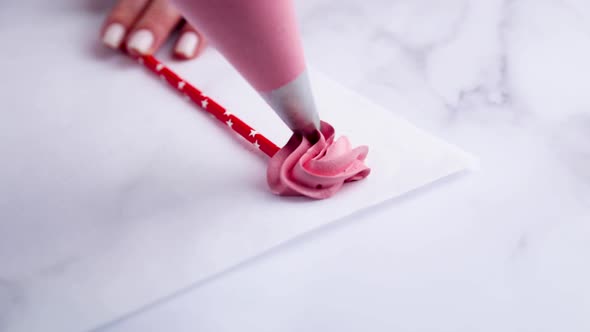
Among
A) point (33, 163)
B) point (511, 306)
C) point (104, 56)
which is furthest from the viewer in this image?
point (104, 56)

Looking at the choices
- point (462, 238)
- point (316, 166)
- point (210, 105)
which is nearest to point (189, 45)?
point (210, 105)

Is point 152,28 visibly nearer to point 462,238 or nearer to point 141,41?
point 141,41

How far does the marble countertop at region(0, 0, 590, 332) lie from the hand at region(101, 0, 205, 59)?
17 centimetres

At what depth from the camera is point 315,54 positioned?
65 cm

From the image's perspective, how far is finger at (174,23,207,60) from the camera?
0.66m

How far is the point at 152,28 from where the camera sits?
67 cm

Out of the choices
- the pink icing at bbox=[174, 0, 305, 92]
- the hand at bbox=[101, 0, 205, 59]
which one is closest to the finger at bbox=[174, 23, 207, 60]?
the hand at bbox=[101, 0, 205, 59]

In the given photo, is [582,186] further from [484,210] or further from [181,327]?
[181,327]

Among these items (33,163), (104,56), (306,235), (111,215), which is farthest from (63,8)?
(306,235)

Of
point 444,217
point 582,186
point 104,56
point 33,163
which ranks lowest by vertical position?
point 33,163

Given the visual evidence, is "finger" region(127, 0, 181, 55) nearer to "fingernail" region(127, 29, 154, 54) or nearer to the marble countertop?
"fingernail" region(127, 29, 154, 54)

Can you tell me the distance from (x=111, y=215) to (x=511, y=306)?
335mm

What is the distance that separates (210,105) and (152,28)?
166 mm

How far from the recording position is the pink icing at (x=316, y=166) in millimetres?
459
